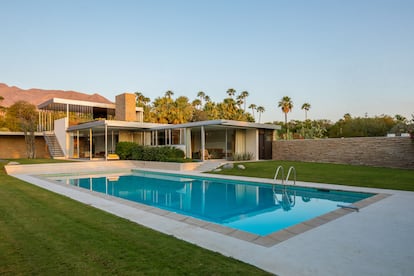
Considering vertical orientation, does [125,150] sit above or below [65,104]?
below

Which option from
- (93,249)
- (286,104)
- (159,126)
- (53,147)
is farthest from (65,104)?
(286,104)

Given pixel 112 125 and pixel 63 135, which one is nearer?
pixel 112 125

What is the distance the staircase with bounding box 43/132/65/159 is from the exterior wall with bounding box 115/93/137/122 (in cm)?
568

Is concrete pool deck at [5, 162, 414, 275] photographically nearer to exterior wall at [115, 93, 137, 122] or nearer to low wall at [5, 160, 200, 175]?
low wall at [5, 160, 200, 175]

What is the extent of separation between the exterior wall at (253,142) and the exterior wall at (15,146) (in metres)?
20.1

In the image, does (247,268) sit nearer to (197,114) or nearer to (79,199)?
(79,199)

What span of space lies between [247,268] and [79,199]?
18.5ft

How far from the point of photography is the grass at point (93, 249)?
2.94m

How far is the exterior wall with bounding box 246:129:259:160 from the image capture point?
781 inches

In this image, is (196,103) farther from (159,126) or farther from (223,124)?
(223,124)

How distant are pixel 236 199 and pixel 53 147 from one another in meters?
20.0

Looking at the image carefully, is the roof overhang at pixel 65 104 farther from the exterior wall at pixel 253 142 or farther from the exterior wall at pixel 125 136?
the exterior wall at pixel 253 142

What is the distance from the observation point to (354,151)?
16172 millimetres

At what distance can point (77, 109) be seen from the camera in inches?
992
